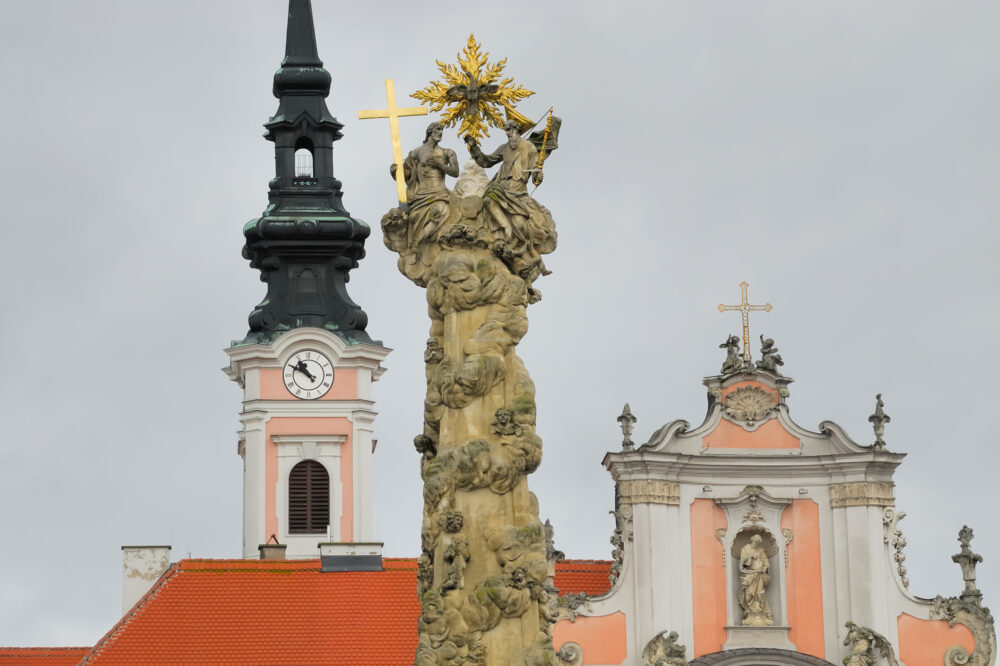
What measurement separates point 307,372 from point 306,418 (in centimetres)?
85

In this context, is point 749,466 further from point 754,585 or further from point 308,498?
point 308,498

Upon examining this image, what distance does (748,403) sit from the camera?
138 feet

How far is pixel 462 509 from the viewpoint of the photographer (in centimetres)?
2027

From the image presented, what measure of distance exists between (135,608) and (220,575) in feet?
4.73

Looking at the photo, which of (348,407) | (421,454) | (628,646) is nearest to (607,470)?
(628,646)

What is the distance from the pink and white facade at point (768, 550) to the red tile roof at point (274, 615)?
151 centimetres

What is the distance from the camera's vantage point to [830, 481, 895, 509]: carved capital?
41812mm

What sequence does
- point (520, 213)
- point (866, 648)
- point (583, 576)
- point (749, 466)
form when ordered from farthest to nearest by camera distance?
1. point (583, 576)
2. point (749, 466)
3. point (866, 648)
4. point (520, 213)

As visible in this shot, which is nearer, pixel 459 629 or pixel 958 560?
pixel 459 629

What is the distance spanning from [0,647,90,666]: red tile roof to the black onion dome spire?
11.0 metres

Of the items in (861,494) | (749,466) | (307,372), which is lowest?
(861,494)

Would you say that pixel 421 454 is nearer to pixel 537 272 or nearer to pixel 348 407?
pixel 537 272

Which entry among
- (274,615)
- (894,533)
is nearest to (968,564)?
(894,533)

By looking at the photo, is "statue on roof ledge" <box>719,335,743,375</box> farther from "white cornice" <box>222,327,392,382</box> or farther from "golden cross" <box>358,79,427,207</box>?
"golden cross" <box>358,79,427,207</box>
